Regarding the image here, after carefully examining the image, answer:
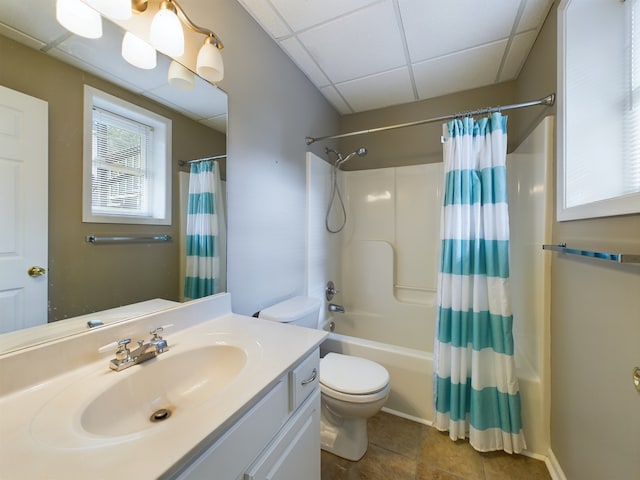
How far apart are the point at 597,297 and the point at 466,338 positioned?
2.11 ft

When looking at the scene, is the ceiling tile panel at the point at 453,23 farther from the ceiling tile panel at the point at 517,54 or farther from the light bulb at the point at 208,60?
the light bulb at the point at 208,60

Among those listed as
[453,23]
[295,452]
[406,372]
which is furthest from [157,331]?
[453,23]

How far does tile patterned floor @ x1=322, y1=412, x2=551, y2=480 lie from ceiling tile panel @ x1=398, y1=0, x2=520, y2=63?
7.75 feet

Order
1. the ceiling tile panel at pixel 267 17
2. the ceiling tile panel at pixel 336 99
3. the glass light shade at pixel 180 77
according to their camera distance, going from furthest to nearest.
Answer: the ceiling tile panel at pixel 336 99 → the ceiling tile panel at pixel 267 17 → the glass light shade at pixel 180 77

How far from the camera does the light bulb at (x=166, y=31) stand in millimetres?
901

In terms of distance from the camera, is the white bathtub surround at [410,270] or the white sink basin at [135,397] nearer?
the white sink basin at [135,397]

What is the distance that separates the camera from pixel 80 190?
76 centimetres

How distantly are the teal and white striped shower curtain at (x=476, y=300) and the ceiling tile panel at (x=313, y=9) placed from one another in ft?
2.83

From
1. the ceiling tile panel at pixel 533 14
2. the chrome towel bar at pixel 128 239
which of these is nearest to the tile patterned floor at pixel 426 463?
the chrome towel bar at pixel 128 239

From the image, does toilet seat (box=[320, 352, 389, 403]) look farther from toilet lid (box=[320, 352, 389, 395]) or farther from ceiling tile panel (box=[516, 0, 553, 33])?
→ ceiling tile panel (box=[516, 0, 553, 33])

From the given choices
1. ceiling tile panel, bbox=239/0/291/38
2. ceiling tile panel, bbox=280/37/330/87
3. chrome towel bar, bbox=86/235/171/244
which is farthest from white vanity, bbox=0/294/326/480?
ceiling tile panel, bbox=280/37/330/87

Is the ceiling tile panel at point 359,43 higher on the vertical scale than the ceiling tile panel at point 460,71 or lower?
lower

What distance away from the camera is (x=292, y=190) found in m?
1.79

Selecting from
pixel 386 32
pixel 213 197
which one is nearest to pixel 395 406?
pixel 213 197
